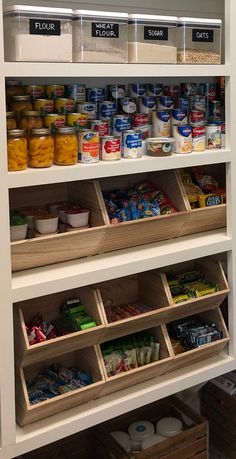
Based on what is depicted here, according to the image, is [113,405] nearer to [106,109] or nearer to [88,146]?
[88,146]

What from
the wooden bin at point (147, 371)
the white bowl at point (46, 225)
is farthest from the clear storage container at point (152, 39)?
the wooden bin at point (147, 371)

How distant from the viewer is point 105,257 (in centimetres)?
176

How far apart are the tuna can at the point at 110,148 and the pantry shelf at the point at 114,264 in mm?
301

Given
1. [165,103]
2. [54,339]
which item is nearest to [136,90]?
[165,103]

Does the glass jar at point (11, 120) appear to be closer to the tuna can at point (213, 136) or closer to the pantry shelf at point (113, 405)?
the tuna can at point (213, 136)

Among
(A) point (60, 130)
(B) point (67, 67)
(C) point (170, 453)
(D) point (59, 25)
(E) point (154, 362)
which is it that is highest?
(D) point (59, 25)

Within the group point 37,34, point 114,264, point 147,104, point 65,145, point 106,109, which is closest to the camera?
point 37,34

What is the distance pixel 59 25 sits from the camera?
5.00 ft

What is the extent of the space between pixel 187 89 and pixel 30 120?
28.0 inches

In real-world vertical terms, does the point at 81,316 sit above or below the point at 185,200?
below

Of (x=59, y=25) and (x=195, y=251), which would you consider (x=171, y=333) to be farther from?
(x=59, y=25)

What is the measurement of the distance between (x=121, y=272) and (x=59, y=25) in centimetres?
71

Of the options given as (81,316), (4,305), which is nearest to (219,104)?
(81,316)

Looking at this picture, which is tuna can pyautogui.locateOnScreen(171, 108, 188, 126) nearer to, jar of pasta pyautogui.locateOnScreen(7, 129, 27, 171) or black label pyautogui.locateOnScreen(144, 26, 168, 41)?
black label pyautogui.locateOnScreen(144, 26, 168, 41)
